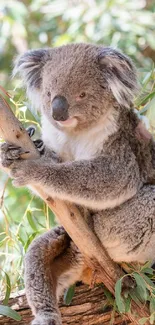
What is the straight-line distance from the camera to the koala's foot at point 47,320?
3375 mm

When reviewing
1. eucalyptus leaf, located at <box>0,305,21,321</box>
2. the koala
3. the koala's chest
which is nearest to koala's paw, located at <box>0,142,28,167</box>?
the koala

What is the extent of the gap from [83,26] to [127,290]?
9.47 feet

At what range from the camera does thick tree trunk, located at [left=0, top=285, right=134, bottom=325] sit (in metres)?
3.67

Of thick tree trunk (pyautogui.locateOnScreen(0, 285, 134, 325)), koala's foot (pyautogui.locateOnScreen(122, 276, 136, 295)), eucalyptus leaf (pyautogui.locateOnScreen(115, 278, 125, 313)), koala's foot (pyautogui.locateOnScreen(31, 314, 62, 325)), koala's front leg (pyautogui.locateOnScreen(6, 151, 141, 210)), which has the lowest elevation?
thick tree trunk (pyautogui.locateOnScreen(0, 285, 134, 325))

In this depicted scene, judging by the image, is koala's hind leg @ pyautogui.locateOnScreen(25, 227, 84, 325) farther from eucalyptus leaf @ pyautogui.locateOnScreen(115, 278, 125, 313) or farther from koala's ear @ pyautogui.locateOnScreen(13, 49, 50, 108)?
koala's ear @ pyautogui.locateOnScreen(13, 49, 50, 108)

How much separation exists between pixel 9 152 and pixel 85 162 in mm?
438

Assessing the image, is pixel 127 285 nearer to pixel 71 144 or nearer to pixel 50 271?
pixel 50 271

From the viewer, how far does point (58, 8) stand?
223 inches

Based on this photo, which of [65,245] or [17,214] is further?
[17,214]

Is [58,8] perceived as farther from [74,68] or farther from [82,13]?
[74,68]

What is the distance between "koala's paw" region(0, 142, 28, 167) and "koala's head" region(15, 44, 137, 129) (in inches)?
10.7

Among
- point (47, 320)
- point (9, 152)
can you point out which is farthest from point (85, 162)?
point (47, 320)

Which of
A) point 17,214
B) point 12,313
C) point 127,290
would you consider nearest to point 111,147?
point 127,290

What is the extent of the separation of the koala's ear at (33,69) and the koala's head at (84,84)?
0.26 ft
